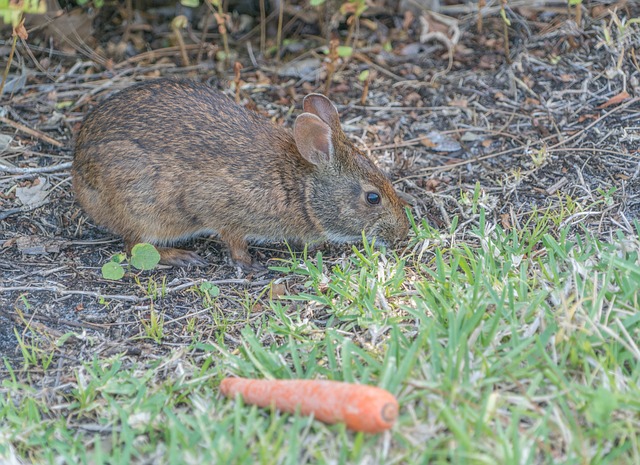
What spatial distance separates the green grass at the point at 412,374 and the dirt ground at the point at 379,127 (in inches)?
17.0

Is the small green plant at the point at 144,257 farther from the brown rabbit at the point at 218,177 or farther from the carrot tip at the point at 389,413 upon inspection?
the carrot tip at the point at 389,413

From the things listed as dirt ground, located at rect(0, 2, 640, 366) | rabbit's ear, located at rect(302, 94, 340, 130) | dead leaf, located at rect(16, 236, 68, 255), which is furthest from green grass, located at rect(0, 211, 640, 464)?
rabbit's ear, located at rect(302, 94, 340, 130)

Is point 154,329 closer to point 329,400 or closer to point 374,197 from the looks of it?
point 329,400

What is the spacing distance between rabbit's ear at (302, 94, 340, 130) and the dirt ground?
86cm

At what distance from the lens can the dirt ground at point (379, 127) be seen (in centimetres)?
515

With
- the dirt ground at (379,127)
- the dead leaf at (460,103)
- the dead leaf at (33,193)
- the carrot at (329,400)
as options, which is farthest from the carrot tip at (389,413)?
the dead leaf at (460,103)

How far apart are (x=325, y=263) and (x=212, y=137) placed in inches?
47.1

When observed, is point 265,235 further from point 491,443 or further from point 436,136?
point 491,443

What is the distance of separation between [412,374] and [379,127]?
3513 millimetres

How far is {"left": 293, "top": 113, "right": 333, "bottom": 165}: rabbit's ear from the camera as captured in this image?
212 inches

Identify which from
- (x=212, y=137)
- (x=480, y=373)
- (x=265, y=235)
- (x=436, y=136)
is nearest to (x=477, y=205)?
(x=436, y=136)

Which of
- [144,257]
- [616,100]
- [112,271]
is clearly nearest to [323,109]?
[144,257]

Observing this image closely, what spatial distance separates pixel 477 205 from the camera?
5758 mm

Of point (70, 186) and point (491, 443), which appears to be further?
point (70, 186)
